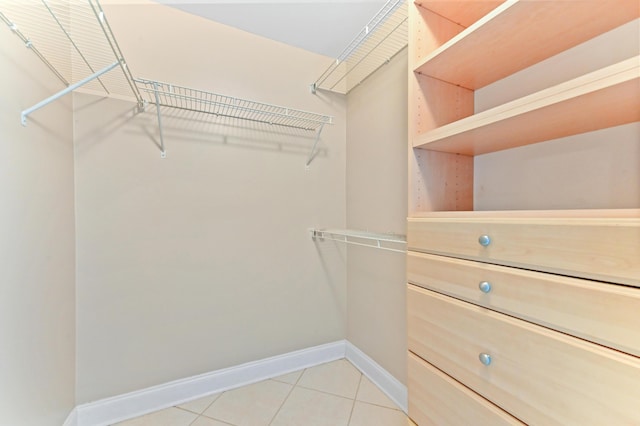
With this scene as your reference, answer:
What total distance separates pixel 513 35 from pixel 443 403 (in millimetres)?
1198

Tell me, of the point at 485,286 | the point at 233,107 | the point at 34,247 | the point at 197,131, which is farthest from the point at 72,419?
the point at 485,286

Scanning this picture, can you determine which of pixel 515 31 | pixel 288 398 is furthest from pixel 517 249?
pixel 288 398

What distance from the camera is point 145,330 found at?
4.45 ft

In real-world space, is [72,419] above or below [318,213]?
below

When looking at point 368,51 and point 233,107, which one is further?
point 368,51

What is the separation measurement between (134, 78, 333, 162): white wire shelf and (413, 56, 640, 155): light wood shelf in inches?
36.6

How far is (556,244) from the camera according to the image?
605 mm

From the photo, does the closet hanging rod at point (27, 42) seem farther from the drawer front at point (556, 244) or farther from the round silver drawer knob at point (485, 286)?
the round silver drawer knob at point (485, 286)

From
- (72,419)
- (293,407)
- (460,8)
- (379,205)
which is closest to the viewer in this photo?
(460,8)

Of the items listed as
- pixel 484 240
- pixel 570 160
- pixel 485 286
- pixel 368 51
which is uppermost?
pixel 368 51

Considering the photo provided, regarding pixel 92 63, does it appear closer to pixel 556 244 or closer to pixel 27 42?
pixel 27 42

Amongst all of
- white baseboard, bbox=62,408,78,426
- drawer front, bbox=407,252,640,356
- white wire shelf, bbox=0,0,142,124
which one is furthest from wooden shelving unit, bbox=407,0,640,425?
white baseboard, bbox=62,408,78,426

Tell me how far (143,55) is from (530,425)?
6.96 ft

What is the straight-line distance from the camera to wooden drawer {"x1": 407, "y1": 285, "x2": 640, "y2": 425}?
0.51 m
